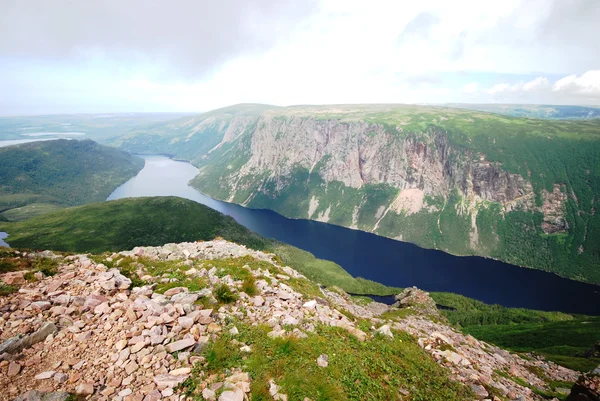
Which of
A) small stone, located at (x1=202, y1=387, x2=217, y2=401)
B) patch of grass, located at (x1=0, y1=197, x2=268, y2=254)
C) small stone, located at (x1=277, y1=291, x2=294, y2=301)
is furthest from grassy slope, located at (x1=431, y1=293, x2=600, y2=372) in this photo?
patch of grass, located at (x1=0, y1=197, x2=268, y2=254)

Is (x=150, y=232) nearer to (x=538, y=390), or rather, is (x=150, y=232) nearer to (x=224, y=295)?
(x=224, y=295)

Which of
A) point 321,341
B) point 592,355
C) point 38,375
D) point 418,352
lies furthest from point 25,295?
point 592,355

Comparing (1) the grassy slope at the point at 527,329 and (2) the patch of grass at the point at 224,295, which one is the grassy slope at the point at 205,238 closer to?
(1) the grassy slope at the point at 527,329

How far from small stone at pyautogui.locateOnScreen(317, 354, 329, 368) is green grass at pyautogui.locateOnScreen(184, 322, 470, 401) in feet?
0.67

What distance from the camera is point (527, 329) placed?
355 ft

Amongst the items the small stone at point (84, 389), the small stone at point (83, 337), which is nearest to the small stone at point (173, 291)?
the small stone at point (83, 337)

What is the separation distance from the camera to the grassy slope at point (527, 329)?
78.4 m

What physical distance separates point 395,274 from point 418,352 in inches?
7066

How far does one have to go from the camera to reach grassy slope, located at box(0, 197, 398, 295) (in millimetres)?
154625

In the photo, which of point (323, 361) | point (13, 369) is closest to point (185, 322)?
point (13, 369)

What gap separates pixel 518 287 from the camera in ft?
584

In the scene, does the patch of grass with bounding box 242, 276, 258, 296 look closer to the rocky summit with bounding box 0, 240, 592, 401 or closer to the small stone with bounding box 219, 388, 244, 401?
the rocky summit with bounding box 0, 240, 592, 401

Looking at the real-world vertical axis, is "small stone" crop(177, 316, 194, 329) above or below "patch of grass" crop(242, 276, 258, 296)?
above

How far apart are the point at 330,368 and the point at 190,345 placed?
7.14 meters
